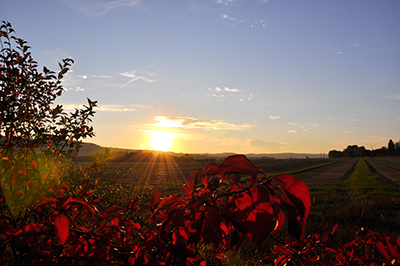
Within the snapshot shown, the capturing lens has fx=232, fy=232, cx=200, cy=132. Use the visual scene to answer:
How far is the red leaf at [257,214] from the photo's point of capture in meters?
0.62

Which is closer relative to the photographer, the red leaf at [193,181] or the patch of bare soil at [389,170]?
the red leaf at [193,181]

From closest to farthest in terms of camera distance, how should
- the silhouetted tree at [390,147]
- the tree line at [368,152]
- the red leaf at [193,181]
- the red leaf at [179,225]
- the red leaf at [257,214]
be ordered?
the red leaf at [257,214] → the red leaf at [179,225] → the red leaf at [193,181] → the silhouetted tree at [390,147] → the tree line at [368,152]

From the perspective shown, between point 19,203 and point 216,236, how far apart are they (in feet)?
5.71

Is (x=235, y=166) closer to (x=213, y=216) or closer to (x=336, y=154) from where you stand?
(x=213, y=216)

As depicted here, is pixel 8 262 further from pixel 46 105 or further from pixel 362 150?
pixel 362 150

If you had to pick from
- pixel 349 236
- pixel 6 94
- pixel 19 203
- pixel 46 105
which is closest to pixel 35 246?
pixel 19 203

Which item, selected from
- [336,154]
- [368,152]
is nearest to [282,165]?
[368,152]

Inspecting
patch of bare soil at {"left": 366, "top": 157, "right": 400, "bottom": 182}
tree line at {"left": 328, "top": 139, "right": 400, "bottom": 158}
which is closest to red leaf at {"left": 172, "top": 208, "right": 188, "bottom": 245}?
patch of bare soil at {"left": 366, "top": 157, "right": 400, "bottom": 182}

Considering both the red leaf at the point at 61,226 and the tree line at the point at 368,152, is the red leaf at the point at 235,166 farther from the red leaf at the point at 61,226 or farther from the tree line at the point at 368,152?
the tree line at the point at 368,152

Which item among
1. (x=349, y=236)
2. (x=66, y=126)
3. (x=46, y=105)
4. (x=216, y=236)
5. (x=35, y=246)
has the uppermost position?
(x=46, y=105)

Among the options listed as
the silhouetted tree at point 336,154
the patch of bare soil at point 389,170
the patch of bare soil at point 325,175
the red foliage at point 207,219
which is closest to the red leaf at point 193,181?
the red foliage at point 207,219

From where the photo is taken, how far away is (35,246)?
1.24 metres

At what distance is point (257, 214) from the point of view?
0.64 metres

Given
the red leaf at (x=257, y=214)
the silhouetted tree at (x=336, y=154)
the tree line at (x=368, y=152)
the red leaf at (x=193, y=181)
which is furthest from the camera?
the silhouetted tree at (x=336, y=154)
